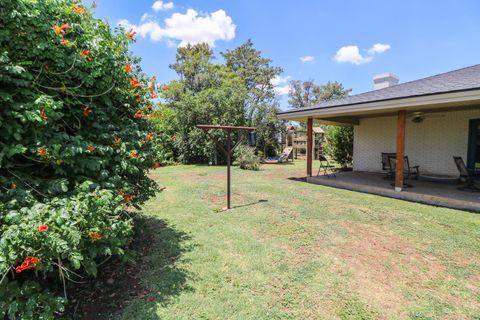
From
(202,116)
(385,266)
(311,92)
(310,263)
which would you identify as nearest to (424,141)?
(385,266)

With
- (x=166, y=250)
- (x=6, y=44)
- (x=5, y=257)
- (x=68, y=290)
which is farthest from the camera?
(x=166, y=250)

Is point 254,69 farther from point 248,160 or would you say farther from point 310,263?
point 310,263

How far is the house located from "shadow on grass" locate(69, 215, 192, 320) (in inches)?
230

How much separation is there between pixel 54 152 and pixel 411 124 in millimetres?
10801

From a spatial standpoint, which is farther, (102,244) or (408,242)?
(408,242)

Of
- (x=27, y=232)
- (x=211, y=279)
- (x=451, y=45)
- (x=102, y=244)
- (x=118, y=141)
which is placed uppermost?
(x=451, y=45)

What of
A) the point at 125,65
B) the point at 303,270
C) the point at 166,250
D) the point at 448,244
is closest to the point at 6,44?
the point at 125,65

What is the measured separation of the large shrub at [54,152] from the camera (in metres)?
1.54

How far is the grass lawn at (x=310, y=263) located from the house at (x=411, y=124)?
260 centimetres

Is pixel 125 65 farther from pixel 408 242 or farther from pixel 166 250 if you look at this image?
pixel 408 242

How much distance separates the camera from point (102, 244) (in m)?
1.93

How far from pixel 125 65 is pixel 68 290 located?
94.5 inches

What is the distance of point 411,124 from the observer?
8.99 m

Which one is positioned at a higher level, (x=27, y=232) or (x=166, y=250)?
(x=27, y=232)
